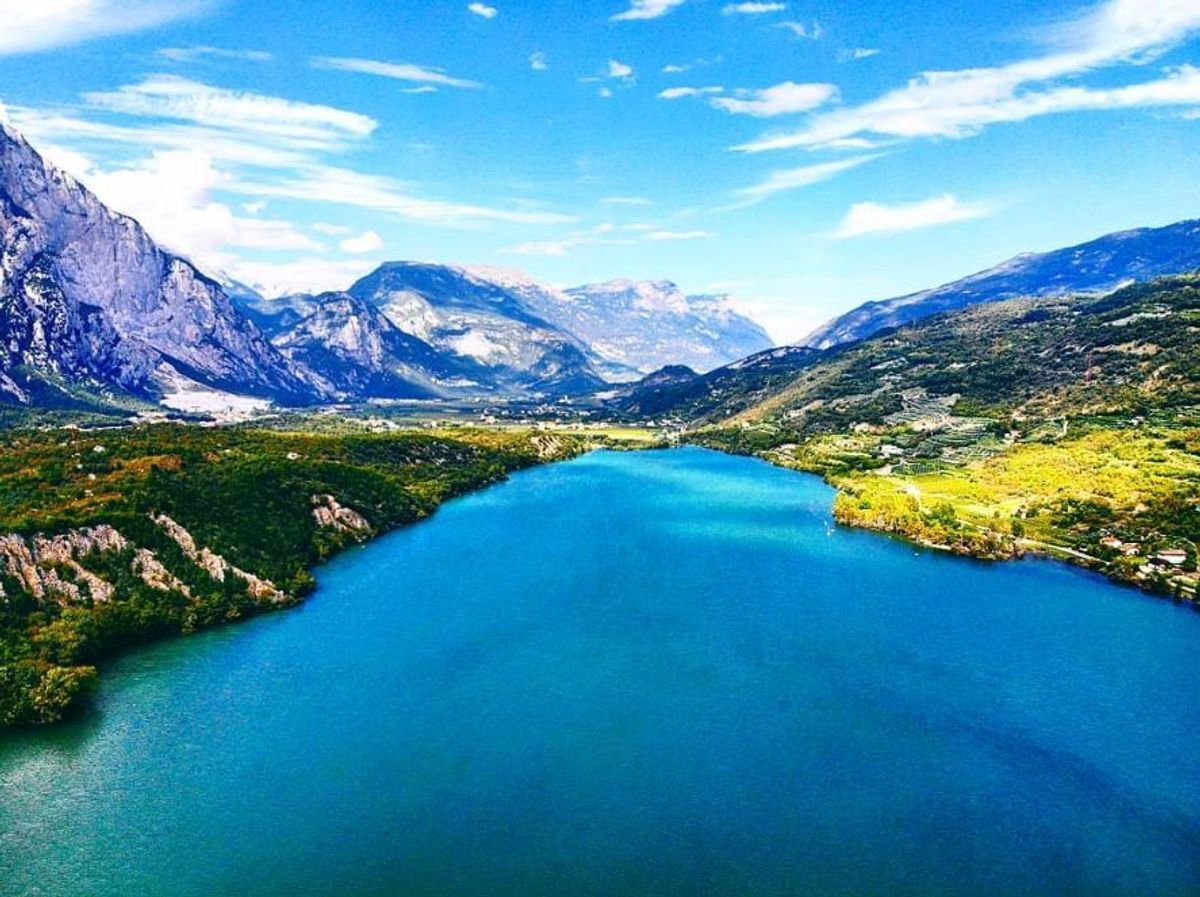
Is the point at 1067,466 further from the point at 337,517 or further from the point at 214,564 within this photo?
the point at 214,564

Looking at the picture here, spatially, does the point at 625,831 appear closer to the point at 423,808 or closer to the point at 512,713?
the point at 423,808

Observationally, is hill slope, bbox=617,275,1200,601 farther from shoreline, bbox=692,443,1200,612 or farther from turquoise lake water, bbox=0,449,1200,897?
turquoise lake water, bbox=0,449,1200,897

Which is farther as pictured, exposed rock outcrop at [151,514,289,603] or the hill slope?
the hill slope

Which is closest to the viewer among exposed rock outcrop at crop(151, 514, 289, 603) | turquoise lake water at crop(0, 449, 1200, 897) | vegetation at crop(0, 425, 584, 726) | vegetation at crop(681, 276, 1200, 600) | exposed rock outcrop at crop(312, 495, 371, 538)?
turquoise lake water at crop(0, 449, 1200, 897)

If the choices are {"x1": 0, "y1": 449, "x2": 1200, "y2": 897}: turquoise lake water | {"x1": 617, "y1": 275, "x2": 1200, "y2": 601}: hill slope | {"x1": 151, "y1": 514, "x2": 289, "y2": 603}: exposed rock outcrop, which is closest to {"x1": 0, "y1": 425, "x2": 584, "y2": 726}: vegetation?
{"x1": 151, "y1": 514, "x2": 289, "y2": 603}: exposed rock outcrop

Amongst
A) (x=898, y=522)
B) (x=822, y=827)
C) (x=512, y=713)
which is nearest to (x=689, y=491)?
(x=898, y=522)

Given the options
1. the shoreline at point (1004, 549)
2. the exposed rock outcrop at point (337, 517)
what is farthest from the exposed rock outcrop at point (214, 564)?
the shoreline at point (1004, 549)

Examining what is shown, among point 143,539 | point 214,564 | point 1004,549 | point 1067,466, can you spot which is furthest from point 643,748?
point 1067,466
